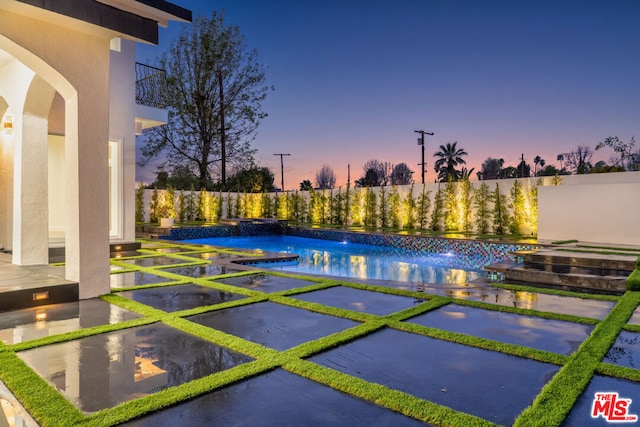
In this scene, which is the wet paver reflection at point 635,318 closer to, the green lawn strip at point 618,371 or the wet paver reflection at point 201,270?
the green lawn strip at point 618,371

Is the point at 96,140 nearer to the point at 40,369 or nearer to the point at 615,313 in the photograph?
the point at 40,369

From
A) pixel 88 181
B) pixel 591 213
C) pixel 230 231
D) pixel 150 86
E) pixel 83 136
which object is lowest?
pixel 230 231

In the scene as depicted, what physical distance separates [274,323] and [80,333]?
1949 mm

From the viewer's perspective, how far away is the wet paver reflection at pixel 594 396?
2453 mm

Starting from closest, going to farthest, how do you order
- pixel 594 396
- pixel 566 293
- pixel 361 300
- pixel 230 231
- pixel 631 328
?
pixel 594 396, pixel 631 328, pixel 361 300, pixel 566 293, pixel 230 231

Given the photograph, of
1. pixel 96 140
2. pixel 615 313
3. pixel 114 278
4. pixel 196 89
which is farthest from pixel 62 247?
pixel 196 89

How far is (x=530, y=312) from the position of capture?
5.02 m

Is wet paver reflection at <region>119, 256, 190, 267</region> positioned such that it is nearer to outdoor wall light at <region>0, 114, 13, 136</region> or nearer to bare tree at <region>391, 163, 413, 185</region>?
outdoor wall light at <region>0, 114, 13, 136</region>

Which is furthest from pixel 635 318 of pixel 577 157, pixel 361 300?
pixel 577 157

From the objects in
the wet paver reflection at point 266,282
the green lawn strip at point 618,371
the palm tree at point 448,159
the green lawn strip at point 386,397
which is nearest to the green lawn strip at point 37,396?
the green lawn strip at point 386,397

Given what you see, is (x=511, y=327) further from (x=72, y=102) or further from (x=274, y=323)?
(x=72, y=102)

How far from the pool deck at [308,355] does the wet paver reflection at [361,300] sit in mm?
29

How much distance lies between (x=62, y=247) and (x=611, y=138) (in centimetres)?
2697

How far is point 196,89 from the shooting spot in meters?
26.5
